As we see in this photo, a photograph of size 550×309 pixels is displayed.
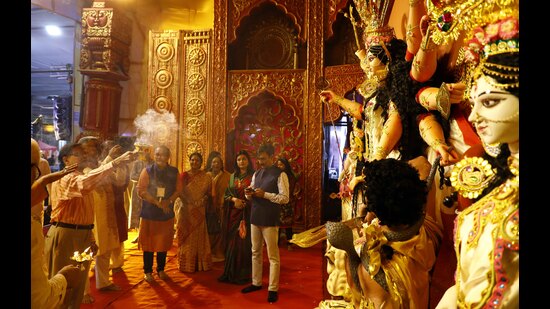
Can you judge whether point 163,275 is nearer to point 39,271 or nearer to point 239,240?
point 239,240

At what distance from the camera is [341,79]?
612 centimetres

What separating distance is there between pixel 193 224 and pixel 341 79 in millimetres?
3132

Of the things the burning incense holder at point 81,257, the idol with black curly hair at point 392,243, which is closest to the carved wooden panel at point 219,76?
the burning incense holder at point 81,257

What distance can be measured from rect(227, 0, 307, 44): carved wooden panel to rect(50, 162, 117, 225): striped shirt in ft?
13.1

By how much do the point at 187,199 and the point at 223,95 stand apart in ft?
7.32

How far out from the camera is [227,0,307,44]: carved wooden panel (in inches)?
253

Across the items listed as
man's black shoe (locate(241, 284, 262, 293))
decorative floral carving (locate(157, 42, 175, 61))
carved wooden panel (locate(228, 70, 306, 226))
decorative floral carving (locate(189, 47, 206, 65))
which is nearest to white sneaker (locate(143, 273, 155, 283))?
man's black shoe (locate(241, 284, 262, 293))

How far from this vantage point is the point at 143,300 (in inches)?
158

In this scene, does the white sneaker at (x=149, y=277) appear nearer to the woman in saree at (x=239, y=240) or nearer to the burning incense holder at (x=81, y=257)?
the woman in saree at (x=239, y=240)

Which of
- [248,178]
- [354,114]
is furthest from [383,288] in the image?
[248,178]

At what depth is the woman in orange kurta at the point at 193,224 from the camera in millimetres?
4941

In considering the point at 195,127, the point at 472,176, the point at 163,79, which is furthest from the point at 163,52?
the point at 472,176

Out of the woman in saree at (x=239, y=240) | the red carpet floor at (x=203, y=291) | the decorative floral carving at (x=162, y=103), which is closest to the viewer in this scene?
the red carpet floor at (x=203, y=291)

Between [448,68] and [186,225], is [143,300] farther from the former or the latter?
[448,68]
